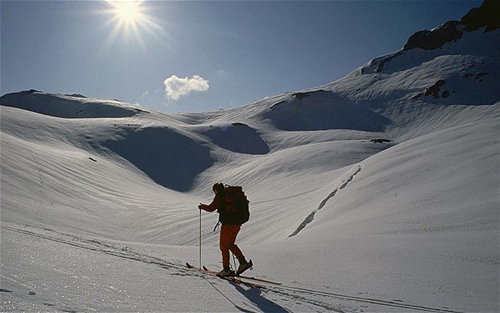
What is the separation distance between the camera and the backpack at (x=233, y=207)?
5.29 m

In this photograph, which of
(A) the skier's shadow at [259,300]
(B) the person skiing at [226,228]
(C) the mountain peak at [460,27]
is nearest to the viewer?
(A) the skier's shadow at [259,300]

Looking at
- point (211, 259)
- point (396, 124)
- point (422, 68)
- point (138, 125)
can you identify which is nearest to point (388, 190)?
point (211, 259)

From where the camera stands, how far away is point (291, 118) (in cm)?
7500

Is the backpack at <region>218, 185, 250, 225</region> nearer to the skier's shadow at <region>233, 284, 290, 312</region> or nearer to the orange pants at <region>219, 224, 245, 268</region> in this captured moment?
the orange pants at <region>219, 224, 245, 268</region>

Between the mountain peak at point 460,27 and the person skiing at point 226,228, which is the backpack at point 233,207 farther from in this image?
the mountain peak at point 460,27

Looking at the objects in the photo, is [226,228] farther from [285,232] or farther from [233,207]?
[285,232]

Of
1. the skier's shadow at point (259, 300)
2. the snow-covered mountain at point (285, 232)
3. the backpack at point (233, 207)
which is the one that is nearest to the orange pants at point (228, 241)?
the backpack at point (233, 207)

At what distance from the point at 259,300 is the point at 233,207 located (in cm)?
178

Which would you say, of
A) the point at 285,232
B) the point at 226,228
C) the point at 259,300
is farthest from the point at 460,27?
the point at 259,300

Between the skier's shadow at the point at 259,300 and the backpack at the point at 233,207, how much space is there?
3.72ft

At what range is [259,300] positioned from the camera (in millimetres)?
3846

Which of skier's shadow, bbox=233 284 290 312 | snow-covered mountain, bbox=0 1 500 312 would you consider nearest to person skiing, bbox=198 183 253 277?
snow-covered mountain, bbox=0 1 500 312

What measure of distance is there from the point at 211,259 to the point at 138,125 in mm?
49798

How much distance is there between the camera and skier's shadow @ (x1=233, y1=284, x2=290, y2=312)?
3543 millimetres
